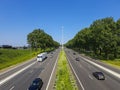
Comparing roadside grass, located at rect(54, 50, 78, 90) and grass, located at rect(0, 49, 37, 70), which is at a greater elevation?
grass, located at rect(0, 49, 37, 70)

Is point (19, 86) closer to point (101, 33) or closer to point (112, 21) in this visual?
point (101, 33)

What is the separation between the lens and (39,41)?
14162cm

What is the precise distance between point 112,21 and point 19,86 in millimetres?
74278

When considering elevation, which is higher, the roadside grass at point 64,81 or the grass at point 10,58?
the grass at point 10,58

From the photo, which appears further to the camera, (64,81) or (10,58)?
(10,58)

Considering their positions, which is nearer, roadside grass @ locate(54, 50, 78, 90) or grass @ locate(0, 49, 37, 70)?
roadside grass @ locate(54, 50, 78, 90)

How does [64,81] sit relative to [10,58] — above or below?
below

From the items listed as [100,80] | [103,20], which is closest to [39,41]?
[103,20]

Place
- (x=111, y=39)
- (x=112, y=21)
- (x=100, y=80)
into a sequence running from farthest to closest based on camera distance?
(x=112, y=21)
(x=111, y=39)
(x=100, y=80)

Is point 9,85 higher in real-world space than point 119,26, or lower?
lower

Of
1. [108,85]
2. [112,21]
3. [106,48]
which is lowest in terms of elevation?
[108,85]

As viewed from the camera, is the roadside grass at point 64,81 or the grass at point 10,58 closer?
the roadside grass at point 64,81

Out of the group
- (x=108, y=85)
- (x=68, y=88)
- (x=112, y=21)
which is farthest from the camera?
(x=112, y=21)

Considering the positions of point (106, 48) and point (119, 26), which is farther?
point (119, 26)
